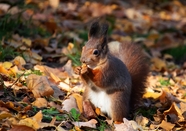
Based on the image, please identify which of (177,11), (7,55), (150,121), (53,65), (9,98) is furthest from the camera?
(177,11)

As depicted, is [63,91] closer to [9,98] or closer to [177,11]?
[9,98]

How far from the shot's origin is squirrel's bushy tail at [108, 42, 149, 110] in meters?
2.91

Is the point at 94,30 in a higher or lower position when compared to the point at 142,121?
higher

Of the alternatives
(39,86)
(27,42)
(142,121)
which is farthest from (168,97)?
(27,42)

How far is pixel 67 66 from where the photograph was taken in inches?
134

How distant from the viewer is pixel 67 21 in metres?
5.36

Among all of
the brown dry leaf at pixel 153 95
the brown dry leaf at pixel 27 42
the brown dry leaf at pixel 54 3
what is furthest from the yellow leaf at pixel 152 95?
the brown dry leaf at pixel 54 3

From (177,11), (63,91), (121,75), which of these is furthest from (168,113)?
(177,11)

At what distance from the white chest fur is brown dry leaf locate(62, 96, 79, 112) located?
0.11 meters

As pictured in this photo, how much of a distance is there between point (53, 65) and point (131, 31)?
214cm

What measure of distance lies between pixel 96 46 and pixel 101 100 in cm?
35

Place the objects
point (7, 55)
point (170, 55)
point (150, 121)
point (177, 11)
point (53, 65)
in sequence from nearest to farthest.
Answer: point (150, 121)
point (7, 55)
point (53, 65)
point (170, 55)
point (177, 11)

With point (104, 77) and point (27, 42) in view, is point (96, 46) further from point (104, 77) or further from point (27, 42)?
point (27, 42)

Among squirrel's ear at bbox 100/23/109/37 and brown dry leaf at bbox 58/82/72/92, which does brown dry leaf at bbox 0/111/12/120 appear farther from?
brown dry leaf at bbox 58/82/72/92
